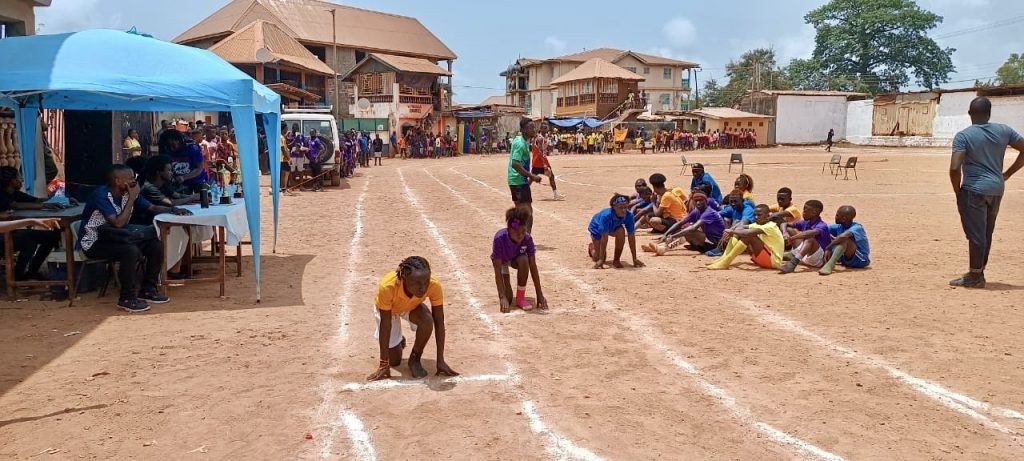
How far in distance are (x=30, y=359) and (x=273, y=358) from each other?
1.80 m

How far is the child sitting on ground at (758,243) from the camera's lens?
8812 mm

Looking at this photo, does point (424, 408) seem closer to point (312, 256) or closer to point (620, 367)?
point (620, 367)

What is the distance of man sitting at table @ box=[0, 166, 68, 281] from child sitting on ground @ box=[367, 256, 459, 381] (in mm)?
4645

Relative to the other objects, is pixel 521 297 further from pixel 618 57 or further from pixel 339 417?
pixel 618 57

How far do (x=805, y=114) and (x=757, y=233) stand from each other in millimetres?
52460

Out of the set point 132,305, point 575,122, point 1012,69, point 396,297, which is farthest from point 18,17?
point 1012,69

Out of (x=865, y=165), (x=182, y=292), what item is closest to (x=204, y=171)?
(x=182, y=292)

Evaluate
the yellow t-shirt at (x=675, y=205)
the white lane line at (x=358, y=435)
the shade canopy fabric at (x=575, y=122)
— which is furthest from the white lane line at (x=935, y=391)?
the shade canopy fabric at (x=575, y=122)

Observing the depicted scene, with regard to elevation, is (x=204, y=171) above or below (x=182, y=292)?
above

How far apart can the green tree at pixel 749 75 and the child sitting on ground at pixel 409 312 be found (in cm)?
8404

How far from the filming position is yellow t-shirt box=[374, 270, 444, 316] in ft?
16.5

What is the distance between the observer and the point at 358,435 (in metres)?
4.25

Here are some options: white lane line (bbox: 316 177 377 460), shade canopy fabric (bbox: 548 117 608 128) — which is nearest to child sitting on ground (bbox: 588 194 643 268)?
white lane line (bbox: 316 177 377 460)

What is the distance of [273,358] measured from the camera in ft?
18.7
